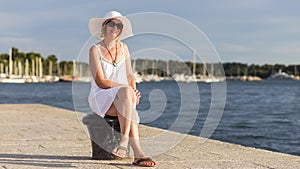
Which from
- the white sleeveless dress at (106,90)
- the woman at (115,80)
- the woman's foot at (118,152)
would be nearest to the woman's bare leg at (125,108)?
the woman at (115,80)

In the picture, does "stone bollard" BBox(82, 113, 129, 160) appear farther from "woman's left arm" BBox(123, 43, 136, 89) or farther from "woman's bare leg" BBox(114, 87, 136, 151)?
"woman's left arm" BBox(123, 43, 136, 89)

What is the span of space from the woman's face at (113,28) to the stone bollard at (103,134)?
0.90 meters

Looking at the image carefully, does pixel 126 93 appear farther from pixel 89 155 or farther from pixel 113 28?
pixel 89 155

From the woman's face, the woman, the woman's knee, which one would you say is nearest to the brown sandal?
the woman

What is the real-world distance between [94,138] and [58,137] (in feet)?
7.66

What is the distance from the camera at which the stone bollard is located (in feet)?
17.0

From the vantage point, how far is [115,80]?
518 centimetres

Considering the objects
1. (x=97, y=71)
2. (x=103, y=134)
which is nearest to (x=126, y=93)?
(x=97, y=71)

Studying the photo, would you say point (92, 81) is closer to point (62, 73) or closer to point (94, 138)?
point (94, 138)

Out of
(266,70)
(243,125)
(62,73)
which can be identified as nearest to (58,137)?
(243,125)

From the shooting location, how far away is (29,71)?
10069cm

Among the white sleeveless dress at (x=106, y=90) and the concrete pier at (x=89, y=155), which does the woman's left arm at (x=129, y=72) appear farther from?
the concrete pier at (x=89, y=155)

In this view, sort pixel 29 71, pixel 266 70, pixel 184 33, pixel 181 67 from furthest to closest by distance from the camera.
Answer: pixel 266 70 < pixel 29 71 < pixel 181 67 < pixel 184 33

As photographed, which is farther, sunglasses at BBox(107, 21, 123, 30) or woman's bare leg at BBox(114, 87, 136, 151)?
sunglasses at BBox(107, 21, 123, 30)
